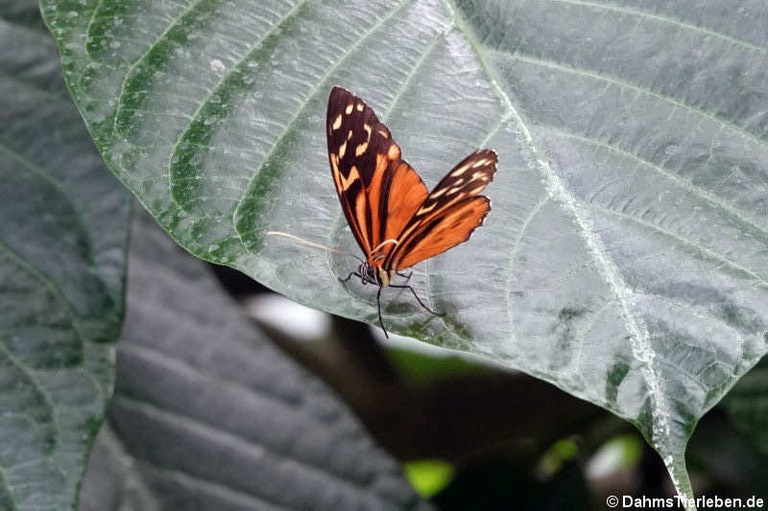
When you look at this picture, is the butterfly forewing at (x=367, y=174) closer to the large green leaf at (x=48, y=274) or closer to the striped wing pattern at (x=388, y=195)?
the striped wing pattern at (x=388, y=195)

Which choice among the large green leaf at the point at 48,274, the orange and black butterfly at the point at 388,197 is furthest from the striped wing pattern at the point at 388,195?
the large green leaf at the point at 48,274

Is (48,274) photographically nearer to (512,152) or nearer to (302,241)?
(302,241)

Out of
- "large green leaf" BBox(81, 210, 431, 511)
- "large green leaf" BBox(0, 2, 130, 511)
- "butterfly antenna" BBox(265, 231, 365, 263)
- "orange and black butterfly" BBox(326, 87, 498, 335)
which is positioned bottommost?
"large green leaf" BBox(81, 210, 431, 511)

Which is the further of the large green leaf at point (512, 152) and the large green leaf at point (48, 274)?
the large green leaf at point (48, 274)

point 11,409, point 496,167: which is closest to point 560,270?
point 496,167

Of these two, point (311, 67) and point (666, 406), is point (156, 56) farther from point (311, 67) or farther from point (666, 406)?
point (666, 406)

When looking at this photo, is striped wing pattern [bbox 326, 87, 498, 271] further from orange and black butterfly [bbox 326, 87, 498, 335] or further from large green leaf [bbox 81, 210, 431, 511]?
large green leaf [bbox 81, 210, 431, 511]

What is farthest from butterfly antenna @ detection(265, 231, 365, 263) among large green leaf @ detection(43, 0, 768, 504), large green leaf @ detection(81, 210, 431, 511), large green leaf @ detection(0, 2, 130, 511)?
large green leaf @ detection(81, 210, 431, 511)

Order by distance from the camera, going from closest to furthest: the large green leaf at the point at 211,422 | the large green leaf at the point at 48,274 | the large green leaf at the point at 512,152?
the large green leaf at the point at 512,152 < the large green leaf at the point at 48,274 < the large green leaf at the point at 211,422
